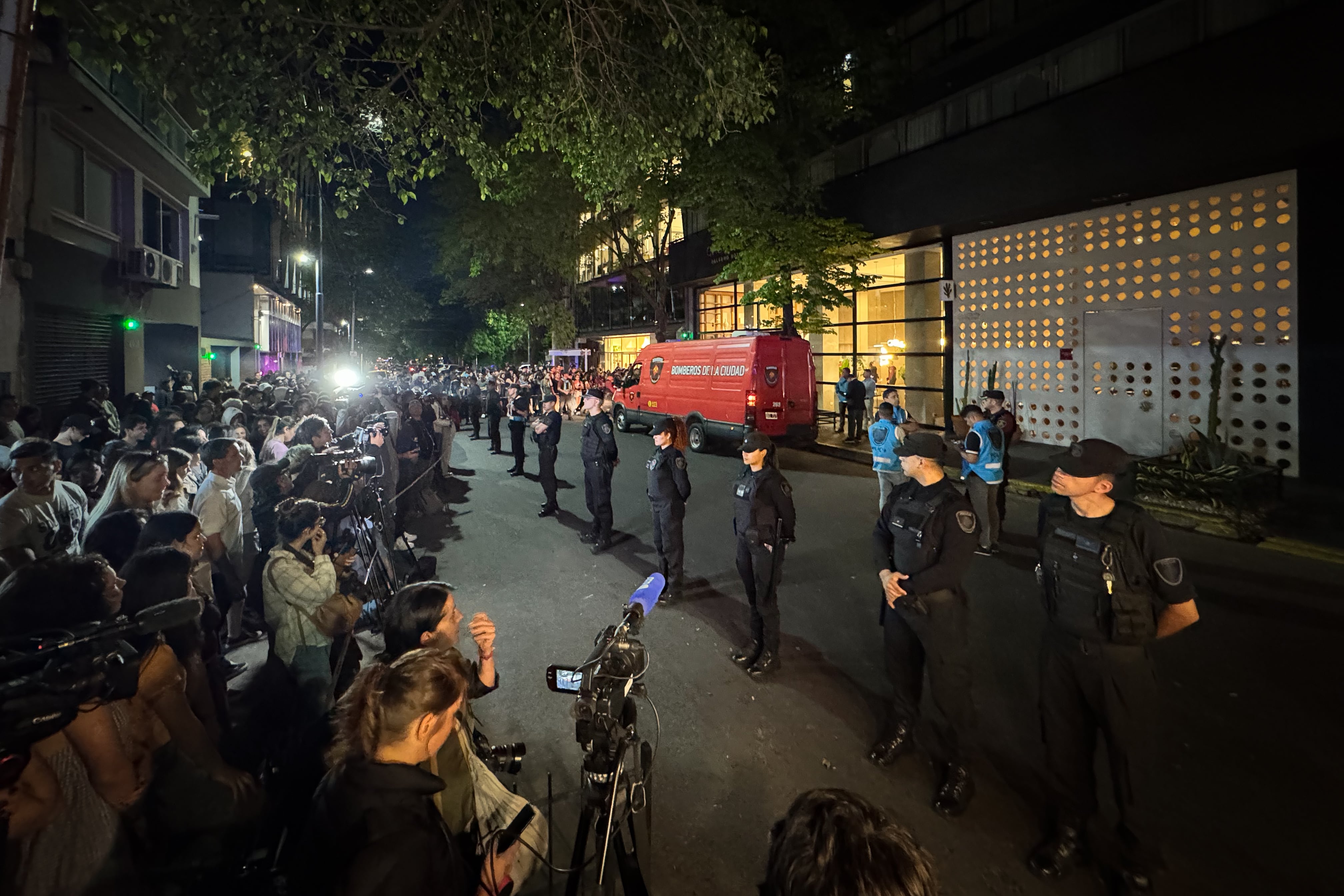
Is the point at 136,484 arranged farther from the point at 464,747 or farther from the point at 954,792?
the point at 954,792

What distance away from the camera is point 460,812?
7.55 ft

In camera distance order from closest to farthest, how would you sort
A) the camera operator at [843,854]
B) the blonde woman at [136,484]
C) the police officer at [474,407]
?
the camera operator at [843,854] → the blonde woman at [136,484] → the police officer at [474,407]

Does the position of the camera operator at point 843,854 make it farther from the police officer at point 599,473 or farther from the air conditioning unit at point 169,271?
the air conditioning unit at point 169,271

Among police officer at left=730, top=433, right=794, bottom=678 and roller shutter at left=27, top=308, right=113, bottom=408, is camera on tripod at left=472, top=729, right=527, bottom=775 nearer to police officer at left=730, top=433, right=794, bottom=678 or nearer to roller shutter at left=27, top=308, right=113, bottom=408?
police officer at left=730, top=433, right=794, bottom=678

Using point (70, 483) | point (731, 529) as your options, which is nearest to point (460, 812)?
point (70, 483)

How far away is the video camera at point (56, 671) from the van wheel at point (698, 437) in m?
14.2

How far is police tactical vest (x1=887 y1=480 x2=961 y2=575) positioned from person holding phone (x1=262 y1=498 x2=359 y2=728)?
2975 mm

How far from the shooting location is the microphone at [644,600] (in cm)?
220

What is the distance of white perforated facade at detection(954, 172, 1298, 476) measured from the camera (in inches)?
426

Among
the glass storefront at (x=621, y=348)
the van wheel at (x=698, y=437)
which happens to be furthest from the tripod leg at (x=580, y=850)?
the glass storefront at (x=621, y=348)

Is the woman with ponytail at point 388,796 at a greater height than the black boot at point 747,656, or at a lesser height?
greater

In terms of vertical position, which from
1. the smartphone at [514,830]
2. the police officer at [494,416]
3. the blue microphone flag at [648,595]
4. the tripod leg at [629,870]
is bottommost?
the tripod leg at [629,870]

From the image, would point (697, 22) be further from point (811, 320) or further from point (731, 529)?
point (811, 320)

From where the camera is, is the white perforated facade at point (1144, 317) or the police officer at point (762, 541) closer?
the police officer at point (762, 541)
